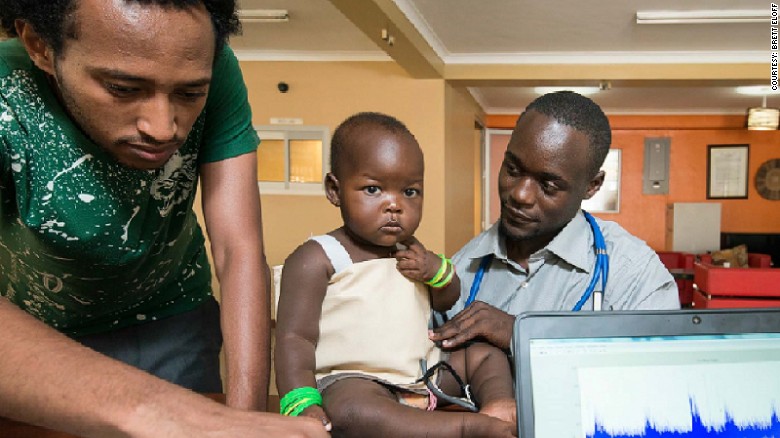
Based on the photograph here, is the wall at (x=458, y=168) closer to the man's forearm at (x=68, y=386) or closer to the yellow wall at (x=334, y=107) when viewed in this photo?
the yellow wall at (x=334, y=107)

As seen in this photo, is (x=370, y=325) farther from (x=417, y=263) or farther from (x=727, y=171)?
(x=727, y=171)

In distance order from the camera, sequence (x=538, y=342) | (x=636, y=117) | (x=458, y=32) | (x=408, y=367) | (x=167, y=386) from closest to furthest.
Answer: (x=167, y=386) → (x=538, y=342) → (x=408, y=367) → (x=458, y=32) → (x=636, y=117)

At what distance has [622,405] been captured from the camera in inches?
24.6

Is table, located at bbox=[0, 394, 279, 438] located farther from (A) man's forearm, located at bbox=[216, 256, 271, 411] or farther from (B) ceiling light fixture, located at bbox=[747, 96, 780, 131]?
(B) ceiling light fixture, located at bbox=[747, 96, 780, 131]

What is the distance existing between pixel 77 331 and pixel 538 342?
94 centimetres

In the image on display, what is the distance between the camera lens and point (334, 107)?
549 centimetres

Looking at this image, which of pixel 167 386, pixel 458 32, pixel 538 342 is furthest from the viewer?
pixel 458 32

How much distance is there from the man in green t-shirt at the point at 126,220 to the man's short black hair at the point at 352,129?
0.15 m

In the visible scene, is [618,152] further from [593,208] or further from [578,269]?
[578,269]

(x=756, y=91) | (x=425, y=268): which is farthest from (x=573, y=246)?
(x=756, y=91)

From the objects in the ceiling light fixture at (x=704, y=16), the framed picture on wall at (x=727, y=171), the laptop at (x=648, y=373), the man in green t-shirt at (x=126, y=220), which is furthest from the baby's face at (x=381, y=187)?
the framed picture on wall at (x=727, y=171)

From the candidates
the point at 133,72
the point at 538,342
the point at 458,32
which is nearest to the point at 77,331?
the point at 133,72

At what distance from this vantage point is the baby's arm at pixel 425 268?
969mm

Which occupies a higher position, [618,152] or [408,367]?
[618,152]
